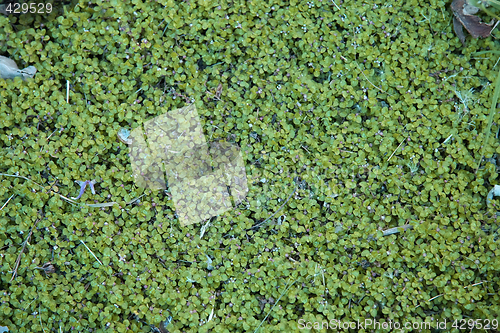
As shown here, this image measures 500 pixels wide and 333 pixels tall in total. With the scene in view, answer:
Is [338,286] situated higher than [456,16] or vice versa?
[456,16]

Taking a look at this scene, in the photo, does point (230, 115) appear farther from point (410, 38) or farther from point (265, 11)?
point (410, 38)

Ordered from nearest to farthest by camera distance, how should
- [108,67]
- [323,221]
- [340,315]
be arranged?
[340,315] → [323,221] → [108,67]

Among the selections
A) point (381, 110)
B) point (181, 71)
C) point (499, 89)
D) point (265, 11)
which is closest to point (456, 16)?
point (499, 89)

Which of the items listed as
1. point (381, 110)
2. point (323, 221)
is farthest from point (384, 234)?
point (381, 110)

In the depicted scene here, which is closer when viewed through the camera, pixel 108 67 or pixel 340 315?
pixel 340 315

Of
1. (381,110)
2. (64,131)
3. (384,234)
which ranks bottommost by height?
(384,234)

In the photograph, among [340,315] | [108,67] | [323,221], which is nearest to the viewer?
[340,315]

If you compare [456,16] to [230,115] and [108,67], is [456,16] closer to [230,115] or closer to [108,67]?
[230,115]
